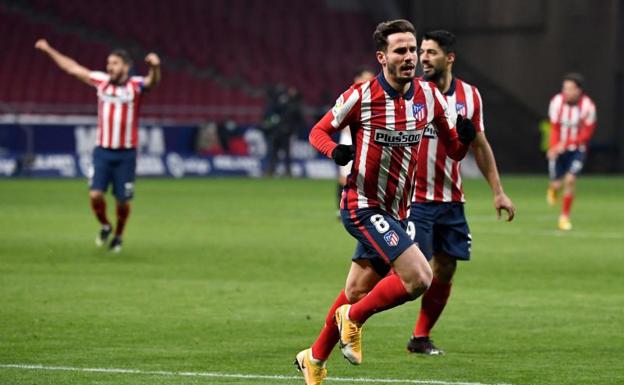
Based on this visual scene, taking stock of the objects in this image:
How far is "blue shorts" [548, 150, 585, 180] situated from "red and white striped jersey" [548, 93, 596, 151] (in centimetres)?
11

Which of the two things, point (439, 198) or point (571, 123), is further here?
point (571, 123)

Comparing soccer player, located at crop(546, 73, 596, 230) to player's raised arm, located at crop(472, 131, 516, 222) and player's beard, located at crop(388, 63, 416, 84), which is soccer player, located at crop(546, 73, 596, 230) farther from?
player's beard, located at crop(388, 63, 416, 84)

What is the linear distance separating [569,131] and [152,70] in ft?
27.9

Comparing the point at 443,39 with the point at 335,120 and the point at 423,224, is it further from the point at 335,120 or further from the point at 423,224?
the point at 335,120

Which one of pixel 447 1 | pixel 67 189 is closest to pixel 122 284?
pixel 67 189

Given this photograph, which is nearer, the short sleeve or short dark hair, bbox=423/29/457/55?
short dark hair, bbox=423/29/457/55

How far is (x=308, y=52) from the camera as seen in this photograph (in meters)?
43.5

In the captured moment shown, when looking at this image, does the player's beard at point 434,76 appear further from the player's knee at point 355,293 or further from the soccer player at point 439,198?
the player's knee at point 355,293

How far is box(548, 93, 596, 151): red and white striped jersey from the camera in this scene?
2183cm

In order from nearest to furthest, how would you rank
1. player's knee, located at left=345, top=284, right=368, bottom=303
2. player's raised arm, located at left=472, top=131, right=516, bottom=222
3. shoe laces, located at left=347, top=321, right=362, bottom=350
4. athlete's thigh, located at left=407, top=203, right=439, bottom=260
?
shoe laces, located at left=347, top=321, right=362, bottom=350, player's knee, located at left=345, top=284, right=368, bottom=303, player's raised arm, located at left=472, top=131, right=516, bottom=222, athlete's thigh, located at left=407, top=203, right=439, bottom=260

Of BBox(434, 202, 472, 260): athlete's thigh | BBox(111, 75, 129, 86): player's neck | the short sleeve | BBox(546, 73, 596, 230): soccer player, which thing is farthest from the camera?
BBox(546, 73, 596, 230): soccer player

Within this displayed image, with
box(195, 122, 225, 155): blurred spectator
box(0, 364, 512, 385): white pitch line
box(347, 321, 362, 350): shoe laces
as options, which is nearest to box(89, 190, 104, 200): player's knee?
box(0, 364, 512, 385): white pitch line

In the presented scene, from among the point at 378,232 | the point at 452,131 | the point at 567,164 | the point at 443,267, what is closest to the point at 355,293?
the point at 378,232

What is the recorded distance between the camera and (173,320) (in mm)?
Answer: 10766
